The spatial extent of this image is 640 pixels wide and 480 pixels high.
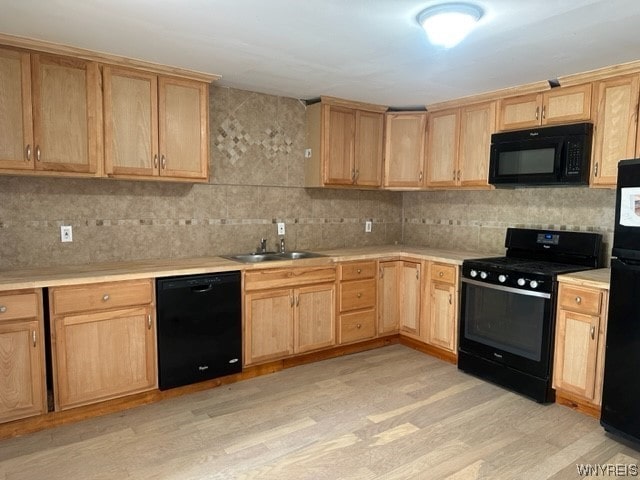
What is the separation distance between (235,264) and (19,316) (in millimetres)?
1367

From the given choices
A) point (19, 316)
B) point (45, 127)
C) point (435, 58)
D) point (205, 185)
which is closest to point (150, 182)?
point (205, 185)

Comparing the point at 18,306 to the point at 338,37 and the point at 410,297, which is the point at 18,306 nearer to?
the point at 338,37

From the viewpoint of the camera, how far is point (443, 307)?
12.7 ft

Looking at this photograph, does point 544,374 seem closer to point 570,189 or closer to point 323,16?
point 570,189

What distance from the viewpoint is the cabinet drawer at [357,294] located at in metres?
3.94

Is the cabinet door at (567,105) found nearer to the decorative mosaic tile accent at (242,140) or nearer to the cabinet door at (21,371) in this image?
the decorative mosaic tile accent at (242,140)

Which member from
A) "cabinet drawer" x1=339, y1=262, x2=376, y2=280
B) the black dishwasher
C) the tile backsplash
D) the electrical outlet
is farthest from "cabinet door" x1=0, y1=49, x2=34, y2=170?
"cabinet drawer" x1=339, y1=262, x2=376, y2=280

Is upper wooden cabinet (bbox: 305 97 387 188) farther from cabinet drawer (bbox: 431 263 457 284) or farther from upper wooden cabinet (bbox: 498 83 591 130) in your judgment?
upper wooden cabinet (bbox: 498 83 591 130)

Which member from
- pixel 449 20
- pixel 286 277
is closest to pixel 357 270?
pixel 286 277

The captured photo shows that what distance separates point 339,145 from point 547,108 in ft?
5.71

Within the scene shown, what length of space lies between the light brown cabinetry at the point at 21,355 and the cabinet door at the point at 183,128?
1229 mm

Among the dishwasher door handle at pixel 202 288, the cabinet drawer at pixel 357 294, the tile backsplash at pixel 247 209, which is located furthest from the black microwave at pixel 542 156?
the dishwasher door handle at pixel 202 288

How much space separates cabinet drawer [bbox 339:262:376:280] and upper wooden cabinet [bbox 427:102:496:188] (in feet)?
3.39

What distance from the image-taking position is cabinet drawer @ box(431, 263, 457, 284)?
3.77 m
